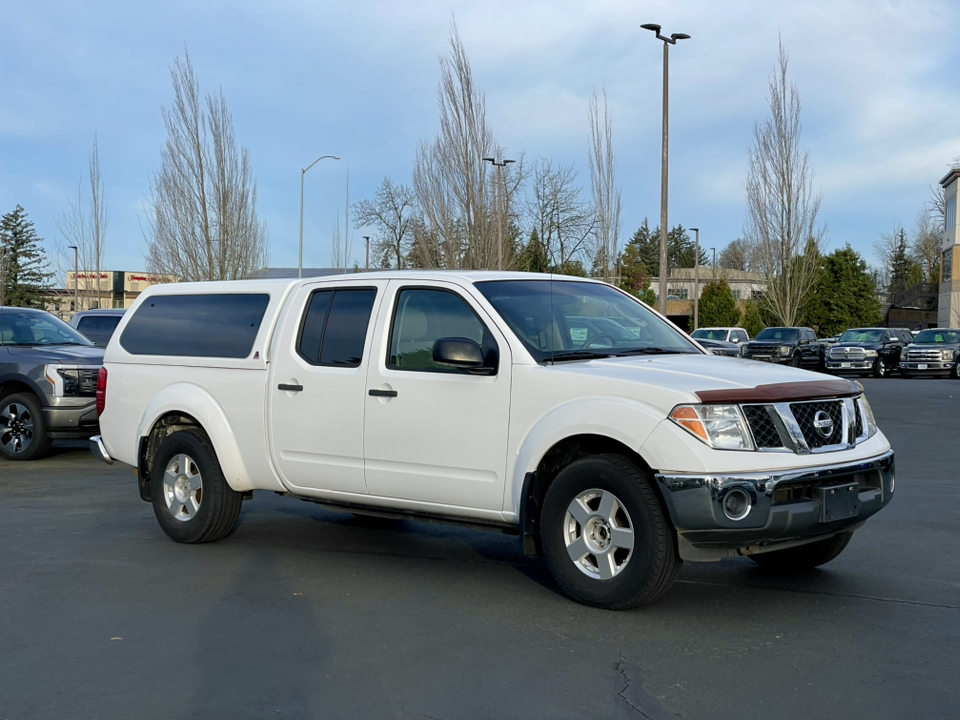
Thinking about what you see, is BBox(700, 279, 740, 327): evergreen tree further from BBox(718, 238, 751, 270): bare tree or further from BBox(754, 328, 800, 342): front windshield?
BBox(718, 238, 751, 270): bare tree

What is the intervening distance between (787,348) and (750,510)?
3461 centimetres

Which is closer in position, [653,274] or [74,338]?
[74,338]

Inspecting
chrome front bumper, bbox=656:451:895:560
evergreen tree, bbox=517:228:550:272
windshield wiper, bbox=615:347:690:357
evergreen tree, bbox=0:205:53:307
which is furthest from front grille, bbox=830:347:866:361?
evergreen tree, bbox=0:205:53:307

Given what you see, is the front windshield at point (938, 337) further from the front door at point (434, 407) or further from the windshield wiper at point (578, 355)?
Answer: the front door at point (434, 407)

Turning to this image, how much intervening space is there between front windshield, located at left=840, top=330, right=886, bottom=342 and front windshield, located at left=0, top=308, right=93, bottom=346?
2979cm

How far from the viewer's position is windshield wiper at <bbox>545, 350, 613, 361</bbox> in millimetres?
6180

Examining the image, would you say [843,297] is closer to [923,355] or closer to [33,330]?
[923,355]

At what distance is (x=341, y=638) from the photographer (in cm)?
532

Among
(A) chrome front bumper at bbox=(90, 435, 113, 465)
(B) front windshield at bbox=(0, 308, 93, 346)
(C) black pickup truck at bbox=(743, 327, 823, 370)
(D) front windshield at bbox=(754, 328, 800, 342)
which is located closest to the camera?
(A) chrome front bumper at bbox=(90, 435, 113, 465)

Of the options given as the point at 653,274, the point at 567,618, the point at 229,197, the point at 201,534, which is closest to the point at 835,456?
the point at 567,618

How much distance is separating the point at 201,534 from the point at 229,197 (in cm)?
3455

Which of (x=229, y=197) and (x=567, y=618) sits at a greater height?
(x=229, y=197)

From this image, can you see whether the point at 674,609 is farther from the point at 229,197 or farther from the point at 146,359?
the point at 229,197

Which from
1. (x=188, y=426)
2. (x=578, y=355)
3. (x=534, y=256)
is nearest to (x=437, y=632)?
(x=578, y=355)
